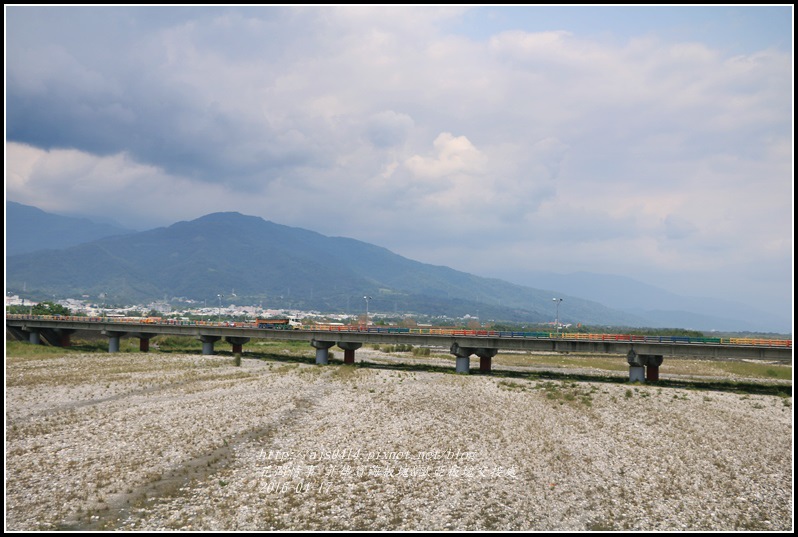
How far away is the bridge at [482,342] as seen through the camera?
60406 mm

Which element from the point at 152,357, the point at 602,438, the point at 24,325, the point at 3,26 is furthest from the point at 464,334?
the point at 24,325

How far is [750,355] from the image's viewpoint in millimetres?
58406

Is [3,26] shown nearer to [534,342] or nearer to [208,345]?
[534,342]

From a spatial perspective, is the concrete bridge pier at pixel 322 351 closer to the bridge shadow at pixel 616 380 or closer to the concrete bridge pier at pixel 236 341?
the bridge shadow at pixel 616 380

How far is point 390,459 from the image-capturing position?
95.9 ft

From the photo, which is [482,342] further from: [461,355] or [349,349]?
[349,349]

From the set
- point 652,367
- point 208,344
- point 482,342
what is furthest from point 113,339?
point 652,367

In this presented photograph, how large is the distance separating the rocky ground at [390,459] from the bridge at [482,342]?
9.17 m

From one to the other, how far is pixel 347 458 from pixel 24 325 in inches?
4064

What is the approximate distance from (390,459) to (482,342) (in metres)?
42.4

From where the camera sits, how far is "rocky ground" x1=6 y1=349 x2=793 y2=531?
22.2 metres

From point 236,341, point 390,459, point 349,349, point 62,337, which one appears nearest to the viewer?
point 390,459

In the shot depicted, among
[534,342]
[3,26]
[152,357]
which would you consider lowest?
[152,357]

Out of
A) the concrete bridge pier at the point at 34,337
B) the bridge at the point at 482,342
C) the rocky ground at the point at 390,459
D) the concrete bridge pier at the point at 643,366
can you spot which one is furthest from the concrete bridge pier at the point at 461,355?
the concrete bridge pier at the point at 34,337
